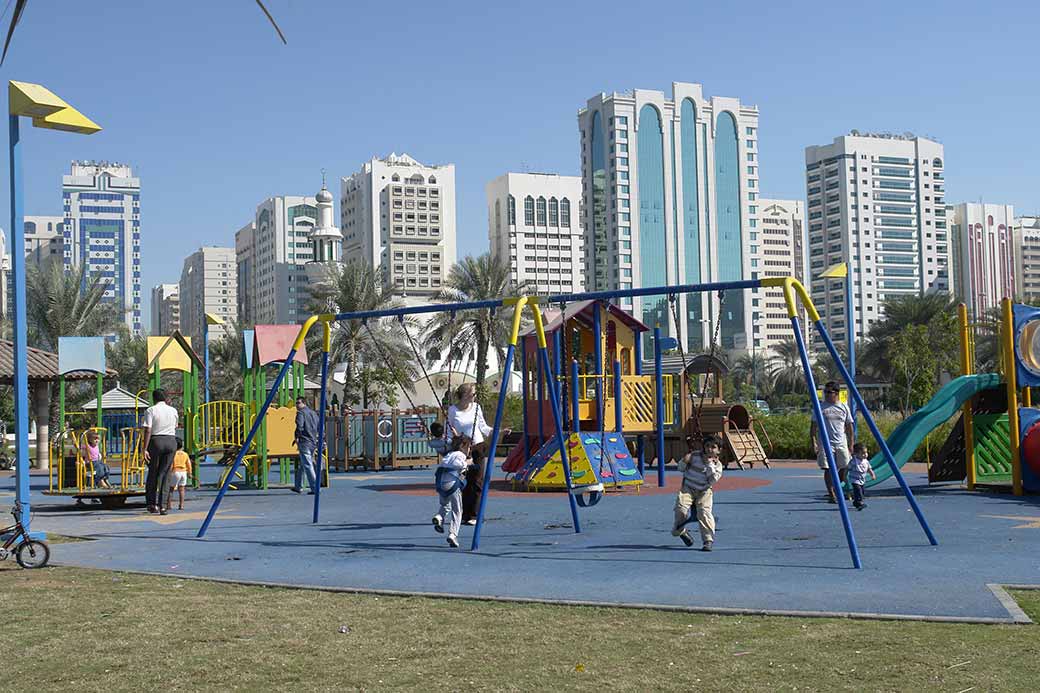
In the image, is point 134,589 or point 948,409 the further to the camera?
point 948,409

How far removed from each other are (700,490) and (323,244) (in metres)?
129

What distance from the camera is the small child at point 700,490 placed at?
1163 centimetres

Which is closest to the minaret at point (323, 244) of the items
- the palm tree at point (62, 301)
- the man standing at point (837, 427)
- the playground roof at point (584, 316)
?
the palm tree at point (62, 301)

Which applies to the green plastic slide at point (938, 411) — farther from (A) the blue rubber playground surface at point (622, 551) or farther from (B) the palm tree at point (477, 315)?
(B) the palm tree at point (477, 315)

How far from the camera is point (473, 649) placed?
22.5ft

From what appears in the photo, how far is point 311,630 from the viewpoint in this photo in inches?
295

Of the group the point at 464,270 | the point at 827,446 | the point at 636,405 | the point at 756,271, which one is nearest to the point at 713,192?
the point at 756,271

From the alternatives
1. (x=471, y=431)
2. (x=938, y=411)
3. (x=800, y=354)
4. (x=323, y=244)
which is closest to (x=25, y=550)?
(x=471, y=431)

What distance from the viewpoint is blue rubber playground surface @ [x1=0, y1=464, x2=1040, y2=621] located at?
883 centimetres

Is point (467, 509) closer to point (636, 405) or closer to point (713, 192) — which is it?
point (636, 405)

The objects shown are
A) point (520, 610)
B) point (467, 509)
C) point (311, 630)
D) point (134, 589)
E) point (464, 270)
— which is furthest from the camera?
point (464, 270)

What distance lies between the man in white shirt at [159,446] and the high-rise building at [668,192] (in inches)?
6257

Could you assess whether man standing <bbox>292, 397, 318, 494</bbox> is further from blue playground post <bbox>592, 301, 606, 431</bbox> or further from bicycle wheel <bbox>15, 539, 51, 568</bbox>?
bicycle wheel <bbox>15, 539, 51, 568</bbox>

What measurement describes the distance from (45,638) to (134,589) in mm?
2147
